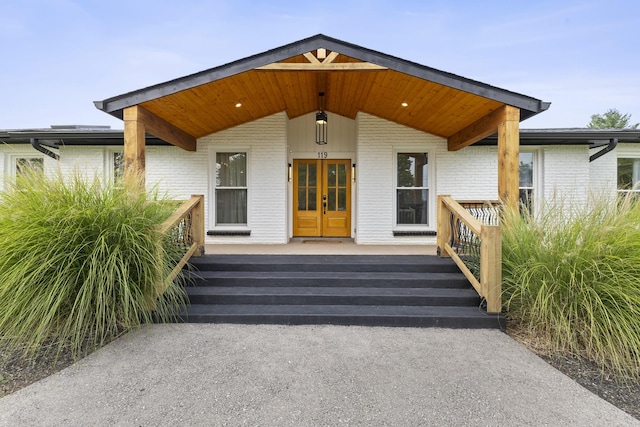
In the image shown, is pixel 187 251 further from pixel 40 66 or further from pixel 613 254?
pixel 40 66

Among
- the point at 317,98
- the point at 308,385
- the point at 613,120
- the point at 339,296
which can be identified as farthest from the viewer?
the point at 613,120

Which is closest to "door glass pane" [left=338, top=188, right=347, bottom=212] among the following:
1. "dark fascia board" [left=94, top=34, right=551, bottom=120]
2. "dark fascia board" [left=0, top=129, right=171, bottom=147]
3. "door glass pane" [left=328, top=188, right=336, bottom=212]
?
"door glass pane" [left=328, top=188, right=336, bottom=212]

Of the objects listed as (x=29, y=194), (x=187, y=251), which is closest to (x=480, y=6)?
(x=187, y=251)

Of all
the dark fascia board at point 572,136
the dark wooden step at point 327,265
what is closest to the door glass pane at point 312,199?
the dark wooden step at point 327,265

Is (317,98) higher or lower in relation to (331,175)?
higher

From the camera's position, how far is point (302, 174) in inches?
292

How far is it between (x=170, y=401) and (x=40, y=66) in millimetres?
24731

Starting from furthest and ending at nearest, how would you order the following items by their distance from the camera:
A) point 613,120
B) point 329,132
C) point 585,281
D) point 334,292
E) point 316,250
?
point 613,120
point 329,132
point 316,250
point 334,292
point 585,281

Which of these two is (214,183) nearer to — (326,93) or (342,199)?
(342,199)

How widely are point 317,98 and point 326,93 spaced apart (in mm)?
385

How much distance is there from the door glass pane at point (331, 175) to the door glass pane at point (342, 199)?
242 mm

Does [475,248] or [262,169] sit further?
[262,169]

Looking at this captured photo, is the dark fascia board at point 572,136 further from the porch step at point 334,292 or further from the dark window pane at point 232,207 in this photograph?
the dark window pane at point 232,207

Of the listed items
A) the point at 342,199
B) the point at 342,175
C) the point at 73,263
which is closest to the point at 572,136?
the point at 342,175
